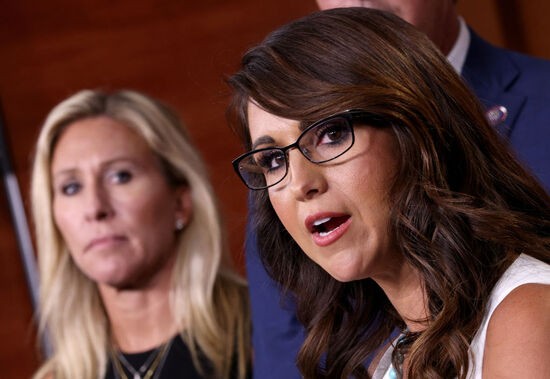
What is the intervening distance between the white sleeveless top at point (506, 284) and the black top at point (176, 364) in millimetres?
1146

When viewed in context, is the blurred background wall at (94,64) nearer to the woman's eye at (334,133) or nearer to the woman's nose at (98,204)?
the woman's nose at (98,204)

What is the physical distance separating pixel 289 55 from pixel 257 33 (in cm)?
176

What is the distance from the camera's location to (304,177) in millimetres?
1334

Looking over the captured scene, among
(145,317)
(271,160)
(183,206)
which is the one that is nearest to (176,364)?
(145,317)

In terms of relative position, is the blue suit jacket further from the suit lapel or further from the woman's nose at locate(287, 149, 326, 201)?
the woman's nose at locate(287, 149, 326, 201)

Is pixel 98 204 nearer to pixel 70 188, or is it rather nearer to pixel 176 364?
pixel 70 188

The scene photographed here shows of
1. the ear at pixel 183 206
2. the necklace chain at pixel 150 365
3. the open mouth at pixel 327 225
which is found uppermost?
the open mouth at pixel 327 225

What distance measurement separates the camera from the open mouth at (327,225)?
1.34 meters

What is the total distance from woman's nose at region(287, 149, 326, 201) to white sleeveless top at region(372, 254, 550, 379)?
24cm

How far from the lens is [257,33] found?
3123 mm

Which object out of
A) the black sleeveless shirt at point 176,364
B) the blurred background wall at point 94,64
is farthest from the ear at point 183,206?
the blurred background wall at point 94,64

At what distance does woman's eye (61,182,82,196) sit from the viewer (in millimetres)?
2535

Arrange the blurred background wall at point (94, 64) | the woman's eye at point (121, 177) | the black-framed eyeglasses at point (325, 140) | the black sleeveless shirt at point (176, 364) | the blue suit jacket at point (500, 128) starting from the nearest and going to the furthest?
the black-framed eyeglasses at point (325, 140) → the blue suit jacket at point (500, 128) → the black sleeveless shirt at point (176, 364) → the woman's eye at point (121, 177) → the blurred background wall at point (94, 64)

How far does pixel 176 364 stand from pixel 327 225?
1135 millimetres
